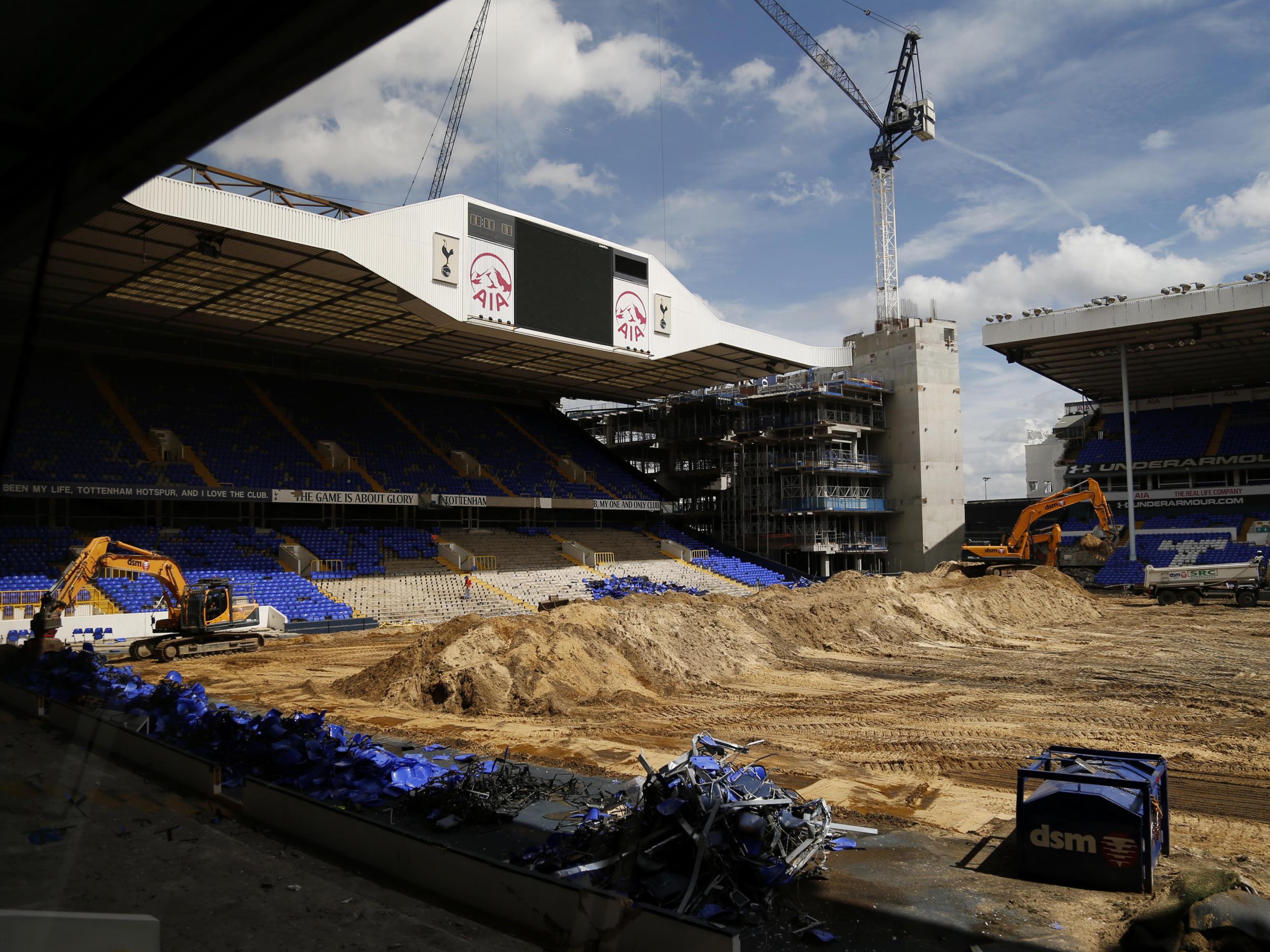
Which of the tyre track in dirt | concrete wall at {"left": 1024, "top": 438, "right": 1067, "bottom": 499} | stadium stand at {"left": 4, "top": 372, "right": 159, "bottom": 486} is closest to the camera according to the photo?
the tyre track in dirt

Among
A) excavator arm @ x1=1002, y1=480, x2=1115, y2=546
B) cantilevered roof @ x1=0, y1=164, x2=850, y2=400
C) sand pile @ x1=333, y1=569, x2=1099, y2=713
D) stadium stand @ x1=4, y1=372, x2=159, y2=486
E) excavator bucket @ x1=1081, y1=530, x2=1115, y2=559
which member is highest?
cantilevered roof @ x1=0, y1=164, x2=850, y2=400

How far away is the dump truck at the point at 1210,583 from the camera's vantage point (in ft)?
107

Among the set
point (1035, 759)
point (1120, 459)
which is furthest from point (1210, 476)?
point (1035, 759)

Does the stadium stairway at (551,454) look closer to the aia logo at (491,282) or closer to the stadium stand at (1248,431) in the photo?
the aia logo at (491,282)

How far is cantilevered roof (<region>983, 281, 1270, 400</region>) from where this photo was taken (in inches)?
1560

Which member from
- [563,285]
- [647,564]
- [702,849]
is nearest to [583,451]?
[647,564]

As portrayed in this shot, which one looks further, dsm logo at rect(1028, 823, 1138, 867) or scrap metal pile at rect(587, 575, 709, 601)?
scrap metal pile at rect(587, 575, 709, 601)

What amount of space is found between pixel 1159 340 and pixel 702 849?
46.8 metres

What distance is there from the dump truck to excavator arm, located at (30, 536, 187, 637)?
35.7 meters

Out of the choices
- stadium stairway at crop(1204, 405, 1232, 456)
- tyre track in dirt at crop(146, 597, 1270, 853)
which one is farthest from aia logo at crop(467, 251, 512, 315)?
stadium stairway at crop(1204, 405, 1232, 456)

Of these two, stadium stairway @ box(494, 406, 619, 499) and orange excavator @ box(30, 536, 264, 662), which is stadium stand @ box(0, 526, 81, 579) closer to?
orange excavator @ box(30, 536, 264, 662)

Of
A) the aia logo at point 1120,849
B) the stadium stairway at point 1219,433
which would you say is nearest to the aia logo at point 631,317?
the aia logo at point 1120,849

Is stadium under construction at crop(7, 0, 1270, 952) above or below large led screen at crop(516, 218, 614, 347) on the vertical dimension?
below

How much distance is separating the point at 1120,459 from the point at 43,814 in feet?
187
